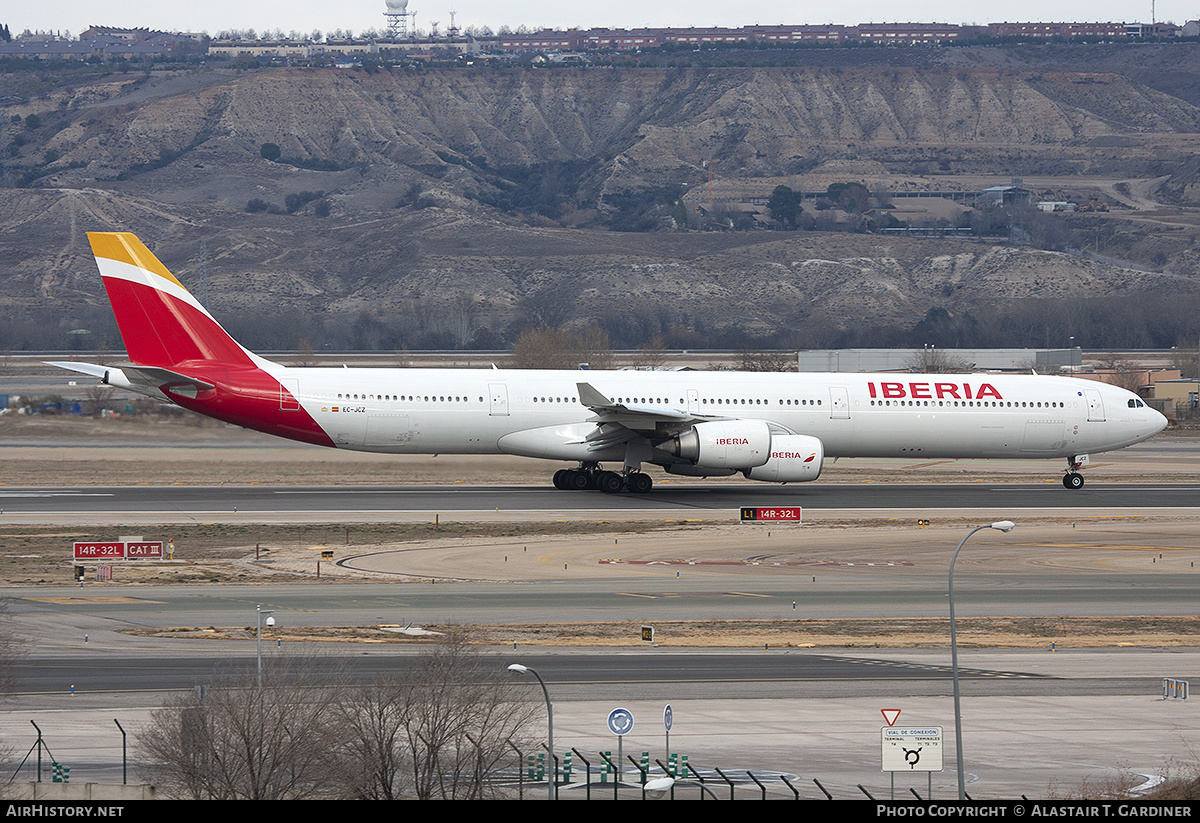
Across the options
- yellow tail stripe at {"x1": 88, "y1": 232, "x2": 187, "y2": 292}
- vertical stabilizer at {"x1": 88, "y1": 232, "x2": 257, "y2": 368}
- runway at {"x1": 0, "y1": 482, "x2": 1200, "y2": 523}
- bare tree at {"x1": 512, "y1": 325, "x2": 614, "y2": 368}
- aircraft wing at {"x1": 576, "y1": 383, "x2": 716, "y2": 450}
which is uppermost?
bare tree at {"x1": 512, "y1": 325, "x2": 614, "y2": 368}

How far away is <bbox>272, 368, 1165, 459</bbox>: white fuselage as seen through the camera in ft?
159

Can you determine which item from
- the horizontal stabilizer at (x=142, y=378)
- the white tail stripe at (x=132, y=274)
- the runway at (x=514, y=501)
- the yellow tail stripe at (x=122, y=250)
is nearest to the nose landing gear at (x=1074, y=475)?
the runway at (x=514, y=501)

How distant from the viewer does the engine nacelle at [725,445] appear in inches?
1861

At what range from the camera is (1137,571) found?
38.3m

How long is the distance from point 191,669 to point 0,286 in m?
178

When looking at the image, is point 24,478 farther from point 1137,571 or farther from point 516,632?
point 1137,571

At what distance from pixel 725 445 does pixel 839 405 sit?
21.0 feet

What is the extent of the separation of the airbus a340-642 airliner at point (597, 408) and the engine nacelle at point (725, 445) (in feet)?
0.16

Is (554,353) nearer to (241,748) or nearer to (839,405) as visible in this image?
(839,405)

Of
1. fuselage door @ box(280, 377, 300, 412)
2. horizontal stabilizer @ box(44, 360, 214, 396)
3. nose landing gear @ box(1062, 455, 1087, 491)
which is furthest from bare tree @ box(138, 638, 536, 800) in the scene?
nose landing gear @ box(1062, 455, 1087, 491)

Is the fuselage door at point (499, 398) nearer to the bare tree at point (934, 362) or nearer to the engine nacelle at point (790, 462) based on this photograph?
the engine nacelle at point (790, 462)

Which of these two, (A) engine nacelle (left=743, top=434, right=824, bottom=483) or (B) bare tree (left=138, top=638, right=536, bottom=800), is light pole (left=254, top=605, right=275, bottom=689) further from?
(A) engine nacelle (left=743, top=434, right=824, bottom=483)

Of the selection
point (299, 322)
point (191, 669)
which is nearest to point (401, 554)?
point (191, 669)

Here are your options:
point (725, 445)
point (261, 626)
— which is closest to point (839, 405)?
point (725, 445)
